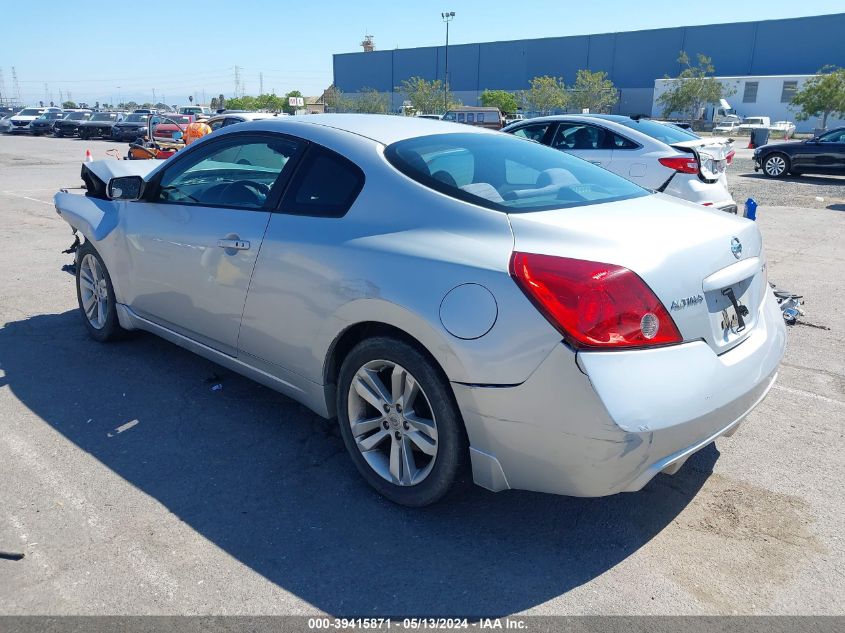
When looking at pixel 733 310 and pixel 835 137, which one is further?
pixel 835 137

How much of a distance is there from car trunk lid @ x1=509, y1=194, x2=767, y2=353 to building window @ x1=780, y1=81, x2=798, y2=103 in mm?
75547

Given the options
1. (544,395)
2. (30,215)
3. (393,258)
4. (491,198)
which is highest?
(491,198)

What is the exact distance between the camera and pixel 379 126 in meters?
3.64

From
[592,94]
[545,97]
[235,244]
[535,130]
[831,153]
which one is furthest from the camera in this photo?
[592,94]

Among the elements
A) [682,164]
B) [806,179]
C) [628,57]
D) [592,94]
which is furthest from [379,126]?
[628,57]

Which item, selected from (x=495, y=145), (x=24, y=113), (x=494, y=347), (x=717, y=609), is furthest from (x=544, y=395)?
(x=24, y=113)

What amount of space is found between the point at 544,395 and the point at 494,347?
0.84 ft

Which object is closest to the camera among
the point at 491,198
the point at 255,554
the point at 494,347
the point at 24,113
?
the point at 494,347

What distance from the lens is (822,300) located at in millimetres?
Answer: 6730

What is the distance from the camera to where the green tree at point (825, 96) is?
172ft

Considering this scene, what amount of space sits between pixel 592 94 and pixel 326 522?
236 feet

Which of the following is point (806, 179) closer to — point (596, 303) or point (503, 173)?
point (503, 173)

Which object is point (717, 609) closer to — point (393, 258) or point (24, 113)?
point (393, 258)

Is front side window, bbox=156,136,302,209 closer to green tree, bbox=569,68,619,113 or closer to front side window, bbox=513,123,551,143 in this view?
front side window, bbox=513,123,551,143
